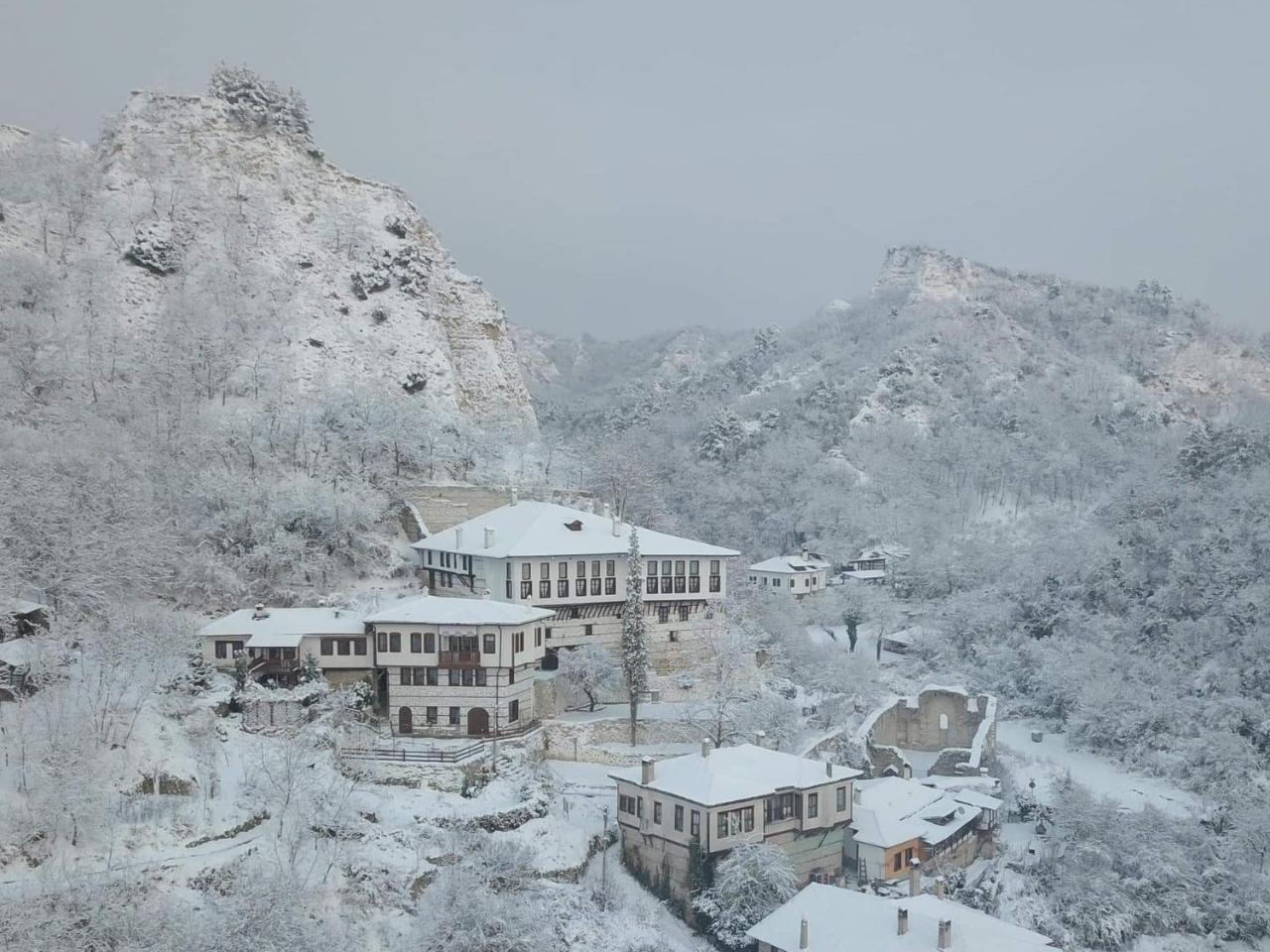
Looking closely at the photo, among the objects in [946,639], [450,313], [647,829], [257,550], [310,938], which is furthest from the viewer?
[450,313]

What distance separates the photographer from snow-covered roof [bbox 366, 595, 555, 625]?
3031 cm

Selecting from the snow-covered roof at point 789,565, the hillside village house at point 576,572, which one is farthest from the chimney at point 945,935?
the snow-covered roof at point 789,565

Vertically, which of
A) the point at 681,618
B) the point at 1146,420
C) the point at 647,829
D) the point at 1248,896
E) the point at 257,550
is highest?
the point at 1146,420

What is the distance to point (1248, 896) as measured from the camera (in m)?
30.0

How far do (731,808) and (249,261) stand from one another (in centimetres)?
5000

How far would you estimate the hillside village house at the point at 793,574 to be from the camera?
6403cm

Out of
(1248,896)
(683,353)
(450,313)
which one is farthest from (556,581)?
(683,353)

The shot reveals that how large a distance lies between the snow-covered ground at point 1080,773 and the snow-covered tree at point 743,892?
646 inches

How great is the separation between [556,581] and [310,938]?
18850 millimetres

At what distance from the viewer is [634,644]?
33.8 metres

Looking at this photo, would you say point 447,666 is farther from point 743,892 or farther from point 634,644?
point 743,892

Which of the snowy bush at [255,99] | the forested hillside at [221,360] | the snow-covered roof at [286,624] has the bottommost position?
the snow-covered roof at [286,624]

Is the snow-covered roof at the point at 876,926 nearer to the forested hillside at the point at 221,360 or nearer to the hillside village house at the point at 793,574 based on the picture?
the forested hillside at the point at 221,360

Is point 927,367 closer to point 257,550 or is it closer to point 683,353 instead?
point 683,353
